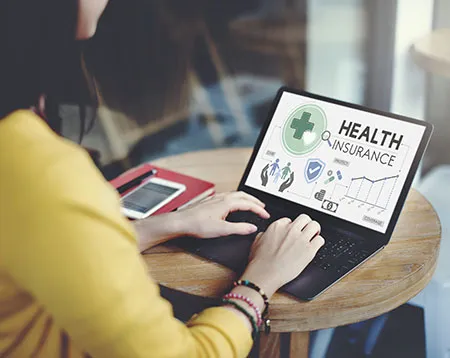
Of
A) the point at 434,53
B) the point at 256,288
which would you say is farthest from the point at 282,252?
the point at 434,53

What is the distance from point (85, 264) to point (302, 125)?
2.28 feet

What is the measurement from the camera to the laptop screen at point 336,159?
114 centimetres

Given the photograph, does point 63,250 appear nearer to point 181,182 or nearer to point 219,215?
point 219,215

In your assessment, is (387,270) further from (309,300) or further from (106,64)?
(106,64)

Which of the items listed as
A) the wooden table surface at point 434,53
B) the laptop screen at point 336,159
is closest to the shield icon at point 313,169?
the laptop screen at point 336,159

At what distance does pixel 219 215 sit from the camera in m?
1.17

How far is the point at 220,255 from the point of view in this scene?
3.64 feet

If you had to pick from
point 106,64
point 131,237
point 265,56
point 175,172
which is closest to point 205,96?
point 265,56

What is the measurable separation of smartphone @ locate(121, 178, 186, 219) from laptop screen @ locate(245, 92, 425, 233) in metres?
0.17

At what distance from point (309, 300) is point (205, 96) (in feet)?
7.08

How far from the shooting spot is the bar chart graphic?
3.72 feet

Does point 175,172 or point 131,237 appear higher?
point 131,237

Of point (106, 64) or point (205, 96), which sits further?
point (205, 96)

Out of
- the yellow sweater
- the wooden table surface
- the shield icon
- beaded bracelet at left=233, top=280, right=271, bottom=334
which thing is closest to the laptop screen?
the shield icon
